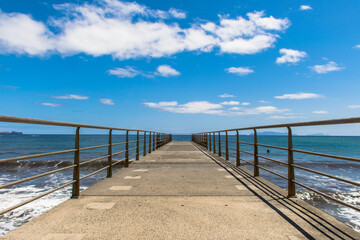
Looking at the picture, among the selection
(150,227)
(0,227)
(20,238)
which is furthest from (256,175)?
(0,227)

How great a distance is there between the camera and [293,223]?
98.0 inches

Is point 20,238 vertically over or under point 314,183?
over

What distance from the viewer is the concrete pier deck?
223cm

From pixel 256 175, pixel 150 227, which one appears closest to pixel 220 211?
pixel 150 227

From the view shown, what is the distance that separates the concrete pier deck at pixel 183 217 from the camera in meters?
2.23

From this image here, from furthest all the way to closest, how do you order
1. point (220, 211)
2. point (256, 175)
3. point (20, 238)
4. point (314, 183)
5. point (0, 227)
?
point (314, 183)
point (0, 227)
point (256, 175)
point (220, 211)
point (20, 238)

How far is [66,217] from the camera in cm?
267

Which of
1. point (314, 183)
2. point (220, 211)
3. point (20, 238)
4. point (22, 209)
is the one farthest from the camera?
point (314, 183)

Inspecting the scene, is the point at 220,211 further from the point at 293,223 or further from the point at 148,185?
the point at 148,185

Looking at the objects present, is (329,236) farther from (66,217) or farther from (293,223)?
(66,217)

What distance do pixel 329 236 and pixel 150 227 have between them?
175 cm

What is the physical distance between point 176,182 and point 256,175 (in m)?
1.91

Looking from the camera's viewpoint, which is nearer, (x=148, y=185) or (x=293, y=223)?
(x=293, y=223)

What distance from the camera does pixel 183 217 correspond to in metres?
2.64
